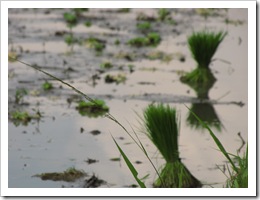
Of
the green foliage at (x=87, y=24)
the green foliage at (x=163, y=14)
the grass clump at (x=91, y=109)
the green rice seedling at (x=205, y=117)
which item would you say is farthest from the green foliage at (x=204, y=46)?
the green foliage at (x=163, y=14)

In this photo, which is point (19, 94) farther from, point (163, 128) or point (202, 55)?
point (163, 128)

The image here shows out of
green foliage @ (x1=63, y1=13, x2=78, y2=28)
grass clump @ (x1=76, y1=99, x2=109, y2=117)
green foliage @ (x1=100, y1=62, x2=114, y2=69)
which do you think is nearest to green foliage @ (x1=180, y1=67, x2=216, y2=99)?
green foliage @ (x1=100, y1=62, x2=114, y2=69)

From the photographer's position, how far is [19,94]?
8.38 meters

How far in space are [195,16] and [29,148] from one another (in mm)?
8345

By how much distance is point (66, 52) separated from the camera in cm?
1103

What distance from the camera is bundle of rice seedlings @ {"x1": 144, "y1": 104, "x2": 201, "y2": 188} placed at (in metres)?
5.64

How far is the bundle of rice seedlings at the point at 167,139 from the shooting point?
564 centimetres

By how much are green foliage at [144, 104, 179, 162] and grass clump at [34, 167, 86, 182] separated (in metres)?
0.66

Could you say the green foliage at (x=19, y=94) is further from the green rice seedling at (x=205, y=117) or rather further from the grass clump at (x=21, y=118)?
the green rice seedling at (x=205, y=117)

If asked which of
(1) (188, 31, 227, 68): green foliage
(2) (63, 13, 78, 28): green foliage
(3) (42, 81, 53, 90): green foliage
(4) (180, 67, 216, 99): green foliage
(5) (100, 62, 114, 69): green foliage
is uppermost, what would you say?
(2) (63, 13, 78, 28): green foliage

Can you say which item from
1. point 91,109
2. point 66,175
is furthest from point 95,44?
point 66,175

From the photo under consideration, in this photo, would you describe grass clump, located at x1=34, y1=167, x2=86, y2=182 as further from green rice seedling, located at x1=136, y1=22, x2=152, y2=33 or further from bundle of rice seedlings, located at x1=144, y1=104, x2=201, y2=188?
green rice seedling, located at x1=136, y1=22, x2=152, y2=33

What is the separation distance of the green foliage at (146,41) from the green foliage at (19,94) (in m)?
3.35

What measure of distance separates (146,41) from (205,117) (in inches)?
160
